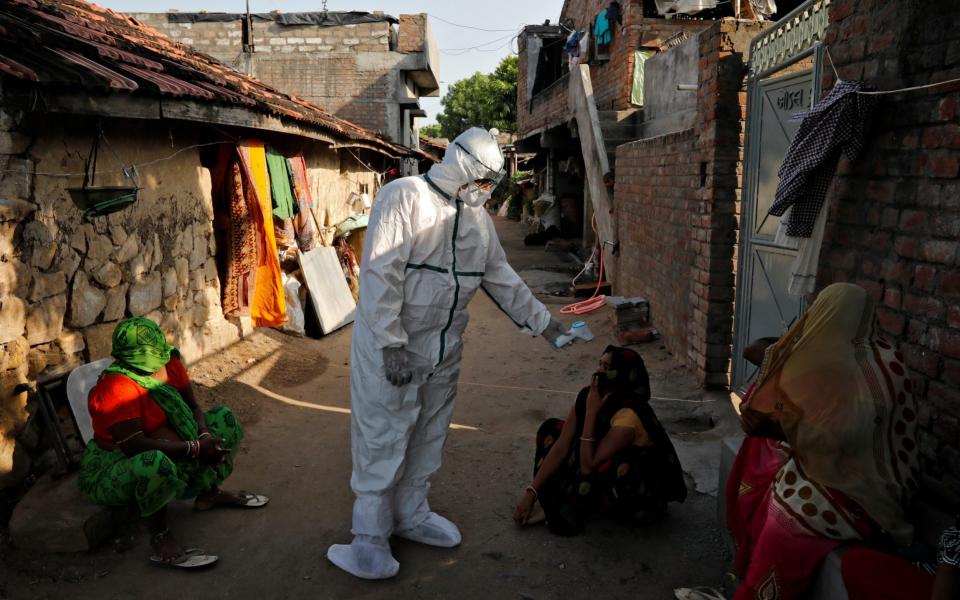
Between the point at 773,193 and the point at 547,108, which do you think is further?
the point at 547,108

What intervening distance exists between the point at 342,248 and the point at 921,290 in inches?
330

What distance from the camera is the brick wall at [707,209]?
5.04 metres

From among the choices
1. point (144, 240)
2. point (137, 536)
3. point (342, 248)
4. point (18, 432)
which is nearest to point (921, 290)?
point (137, 536)

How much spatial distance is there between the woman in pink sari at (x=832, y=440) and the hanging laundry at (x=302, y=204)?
625 cm

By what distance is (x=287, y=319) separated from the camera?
729 centimetres

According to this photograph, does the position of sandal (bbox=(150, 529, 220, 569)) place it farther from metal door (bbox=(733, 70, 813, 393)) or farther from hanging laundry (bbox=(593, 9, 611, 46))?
hanging laundry (bbox=(593, 9, 611, 46))

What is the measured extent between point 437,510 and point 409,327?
4.00 feet

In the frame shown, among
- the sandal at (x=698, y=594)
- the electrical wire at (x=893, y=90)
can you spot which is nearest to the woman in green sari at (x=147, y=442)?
the sandal at (x=698, y=594)

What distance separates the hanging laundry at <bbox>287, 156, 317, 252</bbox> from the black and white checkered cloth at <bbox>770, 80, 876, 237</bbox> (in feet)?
17.9

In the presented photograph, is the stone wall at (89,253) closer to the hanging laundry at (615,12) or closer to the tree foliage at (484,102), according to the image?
the hanging laundry at (615,12)

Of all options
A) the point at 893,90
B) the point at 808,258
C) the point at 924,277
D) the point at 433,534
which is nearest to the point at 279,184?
the point at 433,534

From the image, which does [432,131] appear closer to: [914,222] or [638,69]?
[638,69]

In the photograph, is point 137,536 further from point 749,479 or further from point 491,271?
point 749,479

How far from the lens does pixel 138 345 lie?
3234 millimetres
